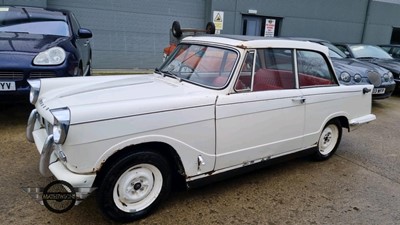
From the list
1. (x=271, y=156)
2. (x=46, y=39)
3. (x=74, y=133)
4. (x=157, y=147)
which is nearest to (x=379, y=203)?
(x=271, y=156)

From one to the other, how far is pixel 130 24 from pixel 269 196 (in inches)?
331

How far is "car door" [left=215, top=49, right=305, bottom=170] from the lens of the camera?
3.10 meters

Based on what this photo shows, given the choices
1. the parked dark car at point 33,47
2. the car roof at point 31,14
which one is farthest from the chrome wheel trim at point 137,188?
the car roof at point 31,14

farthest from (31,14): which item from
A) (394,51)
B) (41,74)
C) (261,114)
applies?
(394,51)

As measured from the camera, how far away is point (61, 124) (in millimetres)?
2293

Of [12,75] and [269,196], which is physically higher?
[12,75]

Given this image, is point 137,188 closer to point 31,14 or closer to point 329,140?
point 329,140

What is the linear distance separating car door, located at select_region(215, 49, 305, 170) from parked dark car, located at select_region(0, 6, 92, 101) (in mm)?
2752

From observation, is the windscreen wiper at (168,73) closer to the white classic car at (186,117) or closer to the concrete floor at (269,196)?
the white classic car at (186,117)

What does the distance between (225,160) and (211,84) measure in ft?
2.39

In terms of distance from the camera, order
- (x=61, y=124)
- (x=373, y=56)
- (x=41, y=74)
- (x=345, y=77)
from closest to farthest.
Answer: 1. (x=61, y=124)
2. (x=41, y=74)
3. (x=345, y=77)
4. (x=373, y=56)

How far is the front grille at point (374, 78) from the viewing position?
715cm

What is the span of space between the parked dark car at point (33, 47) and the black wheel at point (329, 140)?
3558 millimetres

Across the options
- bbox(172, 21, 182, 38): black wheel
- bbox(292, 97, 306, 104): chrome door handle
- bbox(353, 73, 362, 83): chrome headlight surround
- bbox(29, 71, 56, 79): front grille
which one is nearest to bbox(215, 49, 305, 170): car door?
bbox(292, 97, 306, 104): chrome door handle
